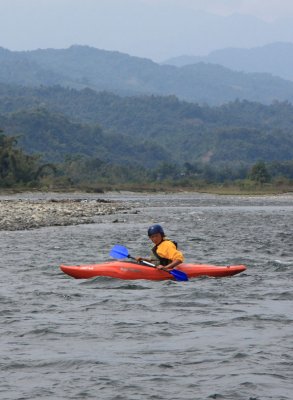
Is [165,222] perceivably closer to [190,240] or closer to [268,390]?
[190,240]

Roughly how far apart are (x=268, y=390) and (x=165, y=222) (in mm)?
31025

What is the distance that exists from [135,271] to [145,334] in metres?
5.56

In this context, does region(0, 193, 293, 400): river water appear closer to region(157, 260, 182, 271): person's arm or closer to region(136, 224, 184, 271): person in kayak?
region(157, 260, 182, 271): person's arm

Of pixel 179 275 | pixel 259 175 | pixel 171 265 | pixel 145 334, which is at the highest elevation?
pixel 259 175

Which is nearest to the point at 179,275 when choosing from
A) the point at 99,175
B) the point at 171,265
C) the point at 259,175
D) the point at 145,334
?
the point at 171,265

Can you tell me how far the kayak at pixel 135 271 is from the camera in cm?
1744

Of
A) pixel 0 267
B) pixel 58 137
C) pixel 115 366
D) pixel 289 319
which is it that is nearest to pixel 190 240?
pixel 0 267

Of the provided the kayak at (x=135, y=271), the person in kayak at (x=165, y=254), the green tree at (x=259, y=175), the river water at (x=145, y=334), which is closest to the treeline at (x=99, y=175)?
the green tree at (x=259, y=175)

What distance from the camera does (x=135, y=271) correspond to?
57.3 ft

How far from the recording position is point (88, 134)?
612ft

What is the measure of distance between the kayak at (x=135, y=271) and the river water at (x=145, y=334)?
178 millimetres

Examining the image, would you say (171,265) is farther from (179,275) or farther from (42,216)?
(42,216)

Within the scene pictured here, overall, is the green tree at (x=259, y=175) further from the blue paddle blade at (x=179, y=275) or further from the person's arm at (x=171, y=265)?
the person's arm at (x=171, y=265)

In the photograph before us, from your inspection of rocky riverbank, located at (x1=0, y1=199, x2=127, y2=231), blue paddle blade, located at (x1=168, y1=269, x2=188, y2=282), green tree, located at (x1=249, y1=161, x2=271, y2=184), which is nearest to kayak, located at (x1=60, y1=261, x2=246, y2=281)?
blue paddle blade, located at (x1=168, y1=269, x2=188, y2=282)
